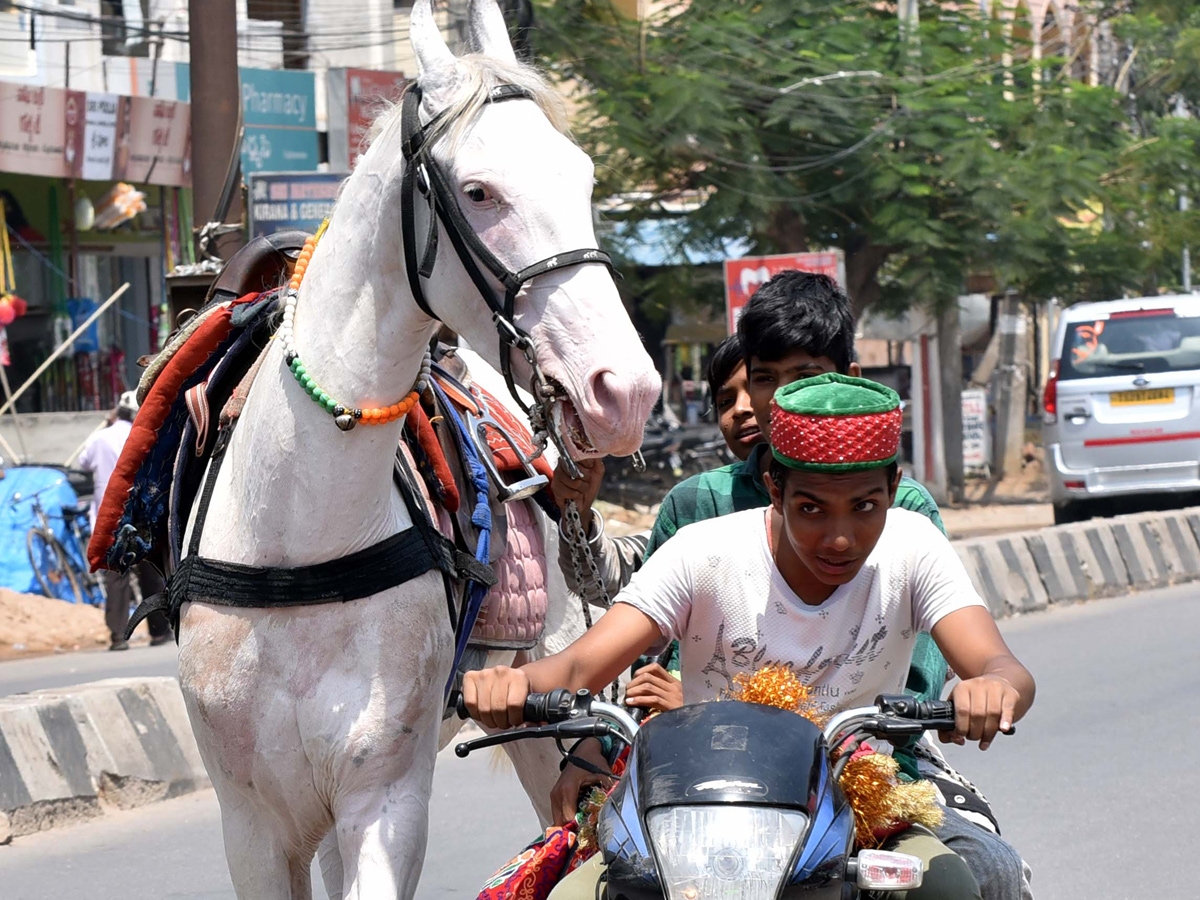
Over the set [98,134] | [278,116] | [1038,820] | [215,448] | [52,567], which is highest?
[278,116]

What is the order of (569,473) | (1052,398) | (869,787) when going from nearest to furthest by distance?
(869,787) < (569,473) < (1052,398)

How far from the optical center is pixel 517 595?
4.05 metres

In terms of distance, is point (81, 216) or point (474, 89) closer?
point (474, 89)

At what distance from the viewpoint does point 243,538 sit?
332 cm

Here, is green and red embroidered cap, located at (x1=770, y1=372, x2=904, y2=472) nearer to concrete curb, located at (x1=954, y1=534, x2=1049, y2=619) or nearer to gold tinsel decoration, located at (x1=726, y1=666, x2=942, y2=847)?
gold tinsel decoration, located at (x1=726, y1=666, x2=942, y2=847)

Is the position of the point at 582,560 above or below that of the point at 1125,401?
above

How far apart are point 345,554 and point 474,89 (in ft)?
3.10

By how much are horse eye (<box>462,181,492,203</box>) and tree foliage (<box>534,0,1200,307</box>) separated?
13.9m

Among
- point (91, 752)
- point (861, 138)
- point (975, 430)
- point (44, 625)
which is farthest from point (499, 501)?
point (975, 430)

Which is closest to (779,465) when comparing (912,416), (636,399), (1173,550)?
(636,399)

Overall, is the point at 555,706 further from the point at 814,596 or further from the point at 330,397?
the point at 330,397

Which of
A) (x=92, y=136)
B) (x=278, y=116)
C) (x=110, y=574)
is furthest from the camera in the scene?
(x=278, y=116)

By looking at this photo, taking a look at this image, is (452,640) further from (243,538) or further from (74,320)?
(74,320)

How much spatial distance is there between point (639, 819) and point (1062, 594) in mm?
10467
